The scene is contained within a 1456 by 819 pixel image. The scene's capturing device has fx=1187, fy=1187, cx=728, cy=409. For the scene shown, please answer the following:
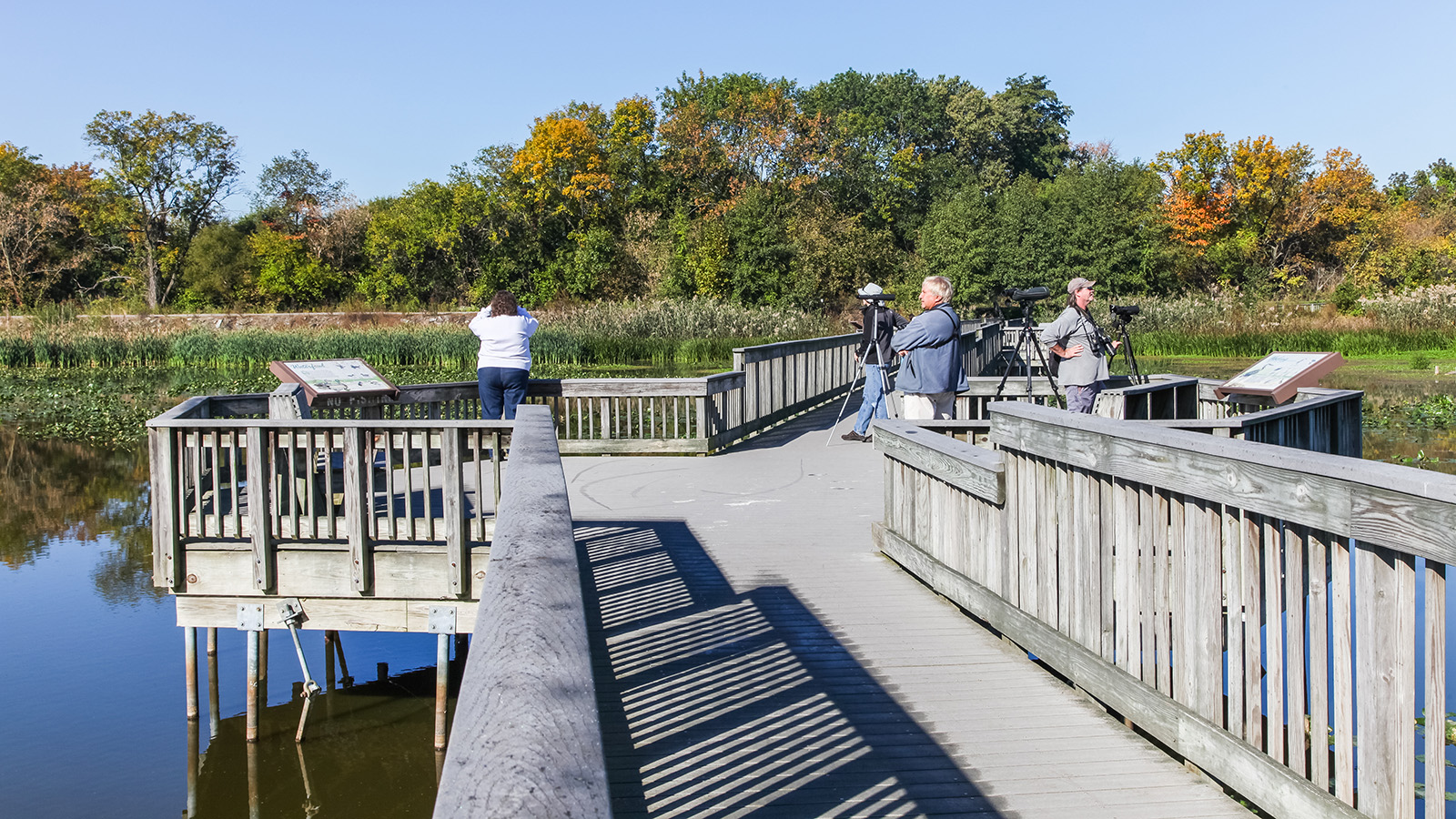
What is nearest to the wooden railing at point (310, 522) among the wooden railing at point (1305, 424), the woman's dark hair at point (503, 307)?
the woman's dark hair at point (503, 307)

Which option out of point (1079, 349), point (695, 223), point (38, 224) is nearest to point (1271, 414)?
point (1079, 349)

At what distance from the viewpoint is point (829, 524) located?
895cm

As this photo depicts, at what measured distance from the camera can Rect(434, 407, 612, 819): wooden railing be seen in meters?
1.24

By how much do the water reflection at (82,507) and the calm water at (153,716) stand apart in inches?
2.6

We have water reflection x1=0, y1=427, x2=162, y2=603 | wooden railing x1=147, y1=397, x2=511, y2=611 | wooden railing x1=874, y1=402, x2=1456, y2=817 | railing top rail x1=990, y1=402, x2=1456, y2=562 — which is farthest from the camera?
water reflection x1=0, y1=427, x2=162, y2=603

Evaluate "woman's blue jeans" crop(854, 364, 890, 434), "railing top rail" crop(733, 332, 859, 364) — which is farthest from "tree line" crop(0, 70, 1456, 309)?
"woman's blue jeans" crop(854, 364, 890, 434)

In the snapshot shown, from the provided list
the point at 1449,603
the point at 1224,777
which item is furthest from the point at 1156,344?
the point at 1224,777

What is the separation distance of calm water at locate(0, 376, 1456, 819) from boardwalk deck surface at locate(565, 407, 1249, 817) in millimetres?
2477

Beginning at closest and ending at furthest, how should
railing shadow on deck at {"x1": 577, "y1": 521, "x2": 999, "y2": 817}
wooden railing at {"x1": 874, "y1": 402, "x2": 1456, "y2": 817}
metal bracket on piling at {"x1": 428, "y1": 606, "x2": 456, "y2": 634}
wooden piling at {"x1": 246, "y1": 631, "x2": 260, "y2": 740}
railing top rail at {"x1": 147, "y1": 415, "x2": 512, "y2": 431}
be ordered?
1. wooden railing at {"x1": 874, "y1": 402, "x2": 1456, "y2": 817}
2. railing shadow on deck at {"x1": 577, "y1": 521, "x2": 999, "y2": 817}
3. railing top rail at {"x1": 147, "y1": 415, "x2": 512, "y2": 431}
4. metal bracket on piling at {"x1": 428, "y1": 606, "x2": 456, "y2": 634}
5. wooden piling at {"x1": 246, "y1": 631, "x2": 260, "y2": 740}

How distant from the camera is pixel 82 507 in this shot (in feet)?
53.8

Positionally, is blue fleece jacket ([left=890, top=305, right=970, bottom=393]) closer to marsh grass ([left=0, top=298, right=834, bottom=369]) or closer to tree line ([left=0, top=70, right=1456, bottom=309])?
marsh grass ([left=0, top=298, right=834, bottom=369])

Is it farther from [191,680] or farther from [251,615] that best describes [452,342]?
[251,615]

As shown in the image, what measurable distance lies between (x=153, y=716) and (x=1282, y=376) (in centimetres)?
931

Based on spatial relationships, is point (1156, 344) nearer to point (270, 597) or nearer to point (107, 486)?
point (107, 486)
